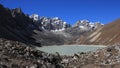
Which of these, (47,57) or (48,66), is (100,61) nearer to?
(47,57)

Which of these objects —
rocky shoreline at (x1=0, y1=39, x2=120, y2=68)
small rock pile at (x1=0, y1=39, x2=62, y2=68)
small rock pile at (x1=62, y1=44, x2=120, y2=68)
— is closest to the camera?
small rock pile at (x1=0, y1=39, x2=62, y2=68)

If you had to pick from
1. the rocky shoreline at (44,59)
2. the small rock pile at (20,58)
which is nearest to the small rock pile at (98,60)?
the rocky shoreline at (44,59)

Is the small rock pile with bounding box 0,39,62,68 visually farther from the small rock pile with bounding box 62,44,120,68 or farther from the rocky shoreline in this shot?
the small rock pile with bounding box 62,44,120,68

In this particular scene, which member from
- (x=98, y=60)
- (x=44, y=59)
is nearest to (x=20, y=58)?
(x=44, y=59)

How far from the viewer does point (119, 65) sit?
27906 millimetres

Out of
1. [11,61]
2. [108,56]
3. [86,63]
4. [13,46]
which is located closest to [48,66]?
[11,61]

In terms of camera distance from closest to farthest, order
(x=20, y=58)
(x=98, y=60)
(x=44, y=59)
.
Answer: (x=20, y=58), (x=44, y=59), (x=98, y=60)

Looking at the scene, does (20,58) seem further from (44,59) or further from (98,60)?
(98,60)

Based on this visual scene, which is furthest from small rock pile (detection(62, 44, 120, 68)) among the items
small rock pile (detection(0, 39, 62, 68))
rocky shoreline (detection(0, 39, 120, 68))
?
small rock pile (detection(0, 39, 62, 68))

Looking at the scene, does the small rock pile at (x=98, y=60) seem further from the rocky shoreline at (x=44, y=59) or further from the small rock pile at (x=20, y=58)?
the small rock pile at (x=20, y=58)

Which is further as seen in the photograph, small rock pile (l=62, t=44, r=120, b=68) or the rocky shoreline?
small rock pile (l=62, t=44, r=120, b=68)

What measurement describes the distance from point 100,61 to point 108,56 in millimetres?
1534

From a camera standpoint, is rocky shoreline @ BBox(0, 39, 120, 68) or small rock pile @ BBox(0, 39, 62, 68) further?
rocky shoreline @ BBox(0, 39, 120, 68)

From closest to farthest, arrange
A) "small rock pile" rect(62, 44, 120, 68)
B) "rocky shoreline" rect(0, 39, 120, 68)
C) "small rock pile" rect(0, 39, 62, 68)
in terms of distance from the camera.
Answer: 1. "small rock pile" rect(0, 39, 62, 68)
2. "rocky shoreline" rect(0, 39, 120, 68)
3. "small rock pile" rect(62, 44, 120, 68)
